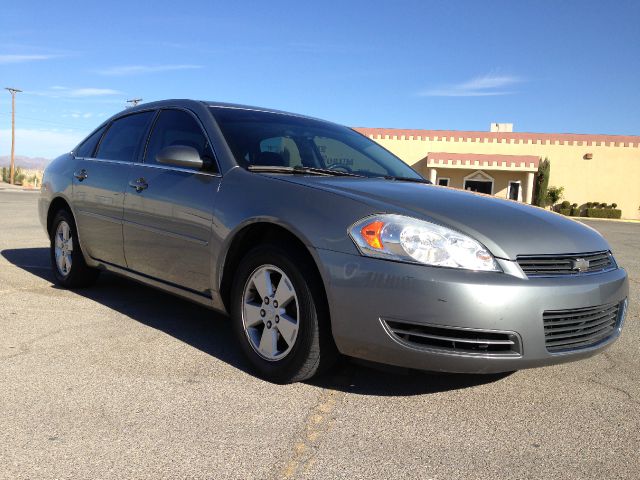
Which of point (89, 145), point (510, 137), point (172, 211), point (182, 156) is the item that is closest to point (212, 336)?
point (172, 211)

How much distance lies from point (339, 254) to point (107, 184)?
8.19 feet

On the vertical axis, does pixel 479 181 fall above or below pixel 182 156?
above

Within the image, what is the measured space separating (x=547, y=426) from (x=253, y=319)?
1581 mm

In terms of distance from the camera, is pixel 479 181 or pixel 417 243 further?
pixel 479 181

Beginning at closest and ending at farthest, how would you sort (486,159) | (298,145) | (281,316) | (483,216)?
(483,216) < (281,316) < (298,145) < (486,159)

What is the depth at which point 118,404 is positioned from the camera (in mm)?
2820

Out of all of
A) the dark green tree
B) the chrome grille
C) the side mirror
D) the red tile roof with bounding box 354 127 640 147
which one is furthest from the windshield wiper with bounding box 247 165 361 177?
the dark green tree

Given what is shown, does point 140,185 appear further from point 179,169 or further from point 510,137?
point 510,137

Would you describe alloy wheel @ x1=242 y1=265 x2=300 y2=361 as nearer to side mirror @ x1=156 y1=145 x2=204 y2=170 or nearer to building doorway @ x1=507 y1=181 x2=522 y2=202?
side mirror @ x1=156 y1=145 x2=204 y2=170

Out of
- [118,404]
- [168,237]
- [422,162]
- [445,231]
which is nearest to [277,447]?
[118,404]

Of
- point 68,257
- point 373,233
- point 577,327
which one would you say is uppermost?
point 373,233

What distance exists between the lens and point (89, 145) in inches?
205

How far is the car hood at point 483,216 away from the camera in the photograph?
9.20 feet

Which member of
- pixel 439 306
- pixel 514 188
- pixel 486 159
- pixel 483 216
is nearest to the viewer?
pixel 439 306
